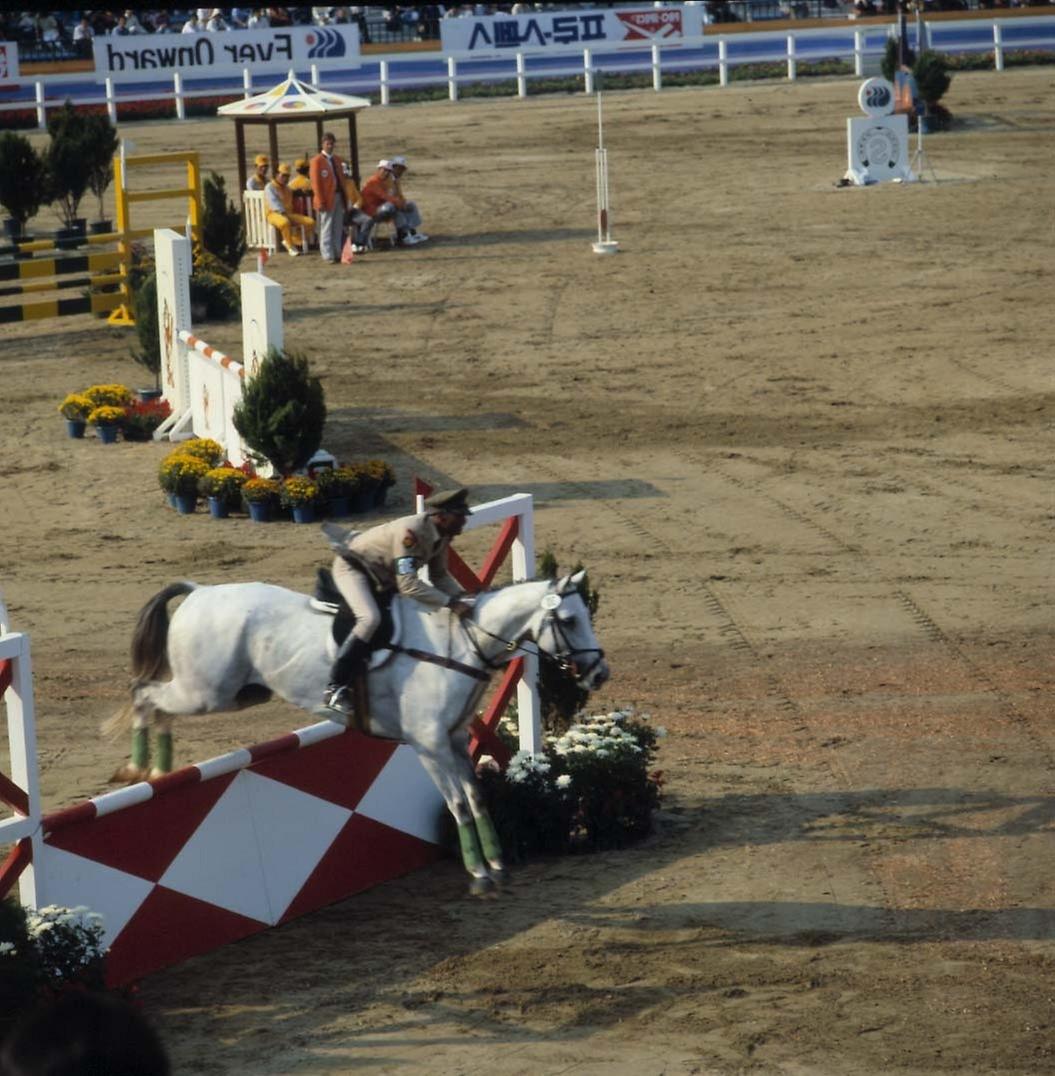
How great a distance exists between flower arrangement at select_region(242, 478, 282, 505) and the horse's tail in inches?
277

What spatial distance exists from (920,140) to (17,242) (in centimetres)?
1443

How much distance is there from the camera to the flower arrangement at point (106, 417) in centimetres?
1928

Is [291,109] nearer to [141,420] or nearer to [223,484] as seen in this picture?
[141,420]

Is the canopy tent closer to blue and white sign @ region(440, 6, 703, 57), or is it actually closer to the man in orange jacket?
the man in orange jacket

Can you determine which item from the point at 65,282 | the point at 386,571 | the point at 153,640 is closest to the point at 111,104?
the point at 65,282

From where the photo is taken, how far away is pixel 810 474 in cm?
1712

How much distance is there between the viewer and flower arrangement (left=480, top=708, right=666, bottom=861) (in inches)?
388

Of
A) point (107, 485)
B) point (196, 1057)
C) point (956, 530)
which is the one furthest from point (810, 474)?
point (196, 1057)

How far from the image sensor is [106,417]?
1928 centimetres

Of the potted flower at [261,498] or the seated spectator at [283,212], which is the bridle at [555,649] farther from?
the seated spectator at [283,212]

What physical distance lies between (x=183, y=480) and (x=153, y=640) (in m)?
7.71

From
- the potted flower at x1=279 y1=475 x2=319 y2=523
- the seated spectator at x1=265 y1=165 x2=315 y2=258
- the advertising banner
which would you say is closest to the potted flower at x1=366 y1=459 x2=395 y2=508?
the potted flower at x1=279 y1=475 x2=319 y2=523

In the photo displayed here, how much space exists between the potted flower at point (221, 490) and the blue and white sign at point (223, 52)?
25663 mm

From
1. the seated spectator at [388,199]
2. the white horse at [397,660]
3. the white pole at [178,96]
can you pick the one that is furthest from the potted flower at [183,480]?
the white pole at [178,96]
